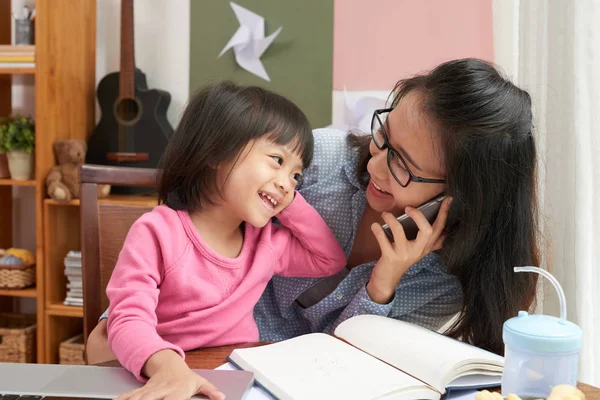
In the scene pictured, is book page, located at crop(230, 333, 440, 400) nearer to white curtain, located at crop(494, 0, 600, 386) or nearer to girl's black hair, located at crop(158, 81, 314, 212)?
girl's black hair, located at crop(158, 81, 314, 212)

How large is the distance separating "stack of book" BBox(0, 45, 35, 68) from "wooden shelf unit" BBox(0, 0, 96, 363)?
0.01 m

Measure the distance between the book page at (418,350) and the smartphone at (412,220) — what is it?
243 millimetres

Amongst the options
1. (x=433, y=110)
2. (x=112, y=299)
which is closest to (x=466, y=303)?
(x=433, y=110)

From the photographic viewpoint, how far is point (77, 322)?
108 inches

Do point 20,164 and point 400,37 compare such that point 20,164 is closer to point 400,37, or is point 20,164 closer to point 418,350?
point 400,37

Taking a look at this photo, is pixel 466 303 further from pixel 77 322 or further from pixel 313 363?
pixel 77 322

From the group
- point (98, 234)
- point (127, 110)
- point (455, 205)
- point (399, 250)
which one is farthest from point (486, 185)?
point (127, 110)

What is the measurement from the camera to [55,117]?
2533 millimetres

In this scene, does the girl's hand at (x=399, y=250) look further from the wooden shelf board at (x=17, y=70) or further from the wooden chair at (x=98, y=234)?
the wooden shelf board at (x=17, y=70)

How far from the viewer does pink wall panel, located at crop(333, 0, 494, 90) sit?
2561 mm

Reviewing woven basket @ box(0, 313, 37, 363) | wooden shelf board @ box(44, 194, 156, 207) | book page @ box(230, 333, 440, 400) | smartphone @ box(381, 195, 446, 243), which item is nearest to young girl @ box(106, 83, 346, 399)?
smartphone @ box(381, 195, 446, 243)

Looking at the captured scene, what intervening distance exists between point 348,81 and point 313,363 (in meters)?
2.03

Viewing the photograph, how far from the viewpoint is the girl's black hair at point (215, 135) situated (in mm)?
1095

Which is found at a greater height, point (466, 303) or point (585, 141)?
point (585, 141)
